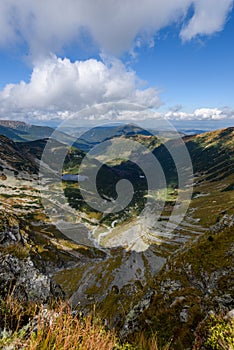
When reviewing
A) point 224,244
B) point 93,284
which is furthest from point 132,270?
point 224,244

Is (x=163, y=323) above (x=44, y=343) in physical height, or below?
below

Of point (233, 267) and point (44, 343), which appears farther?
point (233, 267)

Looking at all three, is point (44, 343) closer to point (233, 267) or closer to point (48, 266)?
point (233, 267)

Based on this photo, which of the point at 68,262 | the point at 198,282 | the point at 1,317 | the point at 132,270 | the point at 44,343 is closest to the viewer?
the point at 44,343

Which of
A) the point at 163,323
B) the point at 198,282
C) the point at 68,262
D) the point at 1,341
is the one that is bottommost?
the point at 68,262

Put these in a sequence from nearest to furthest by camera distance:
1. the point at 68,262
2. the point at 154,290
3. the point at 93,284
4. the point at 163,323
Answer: the point at 163,323, the point at 154,290, the point at 93,284, the point at 68,262

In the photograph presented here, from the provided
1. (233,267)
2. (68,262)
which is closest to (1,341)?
(233,267)

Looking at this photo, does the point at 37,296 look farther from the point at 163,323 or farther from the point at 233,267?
the point at 233,267
